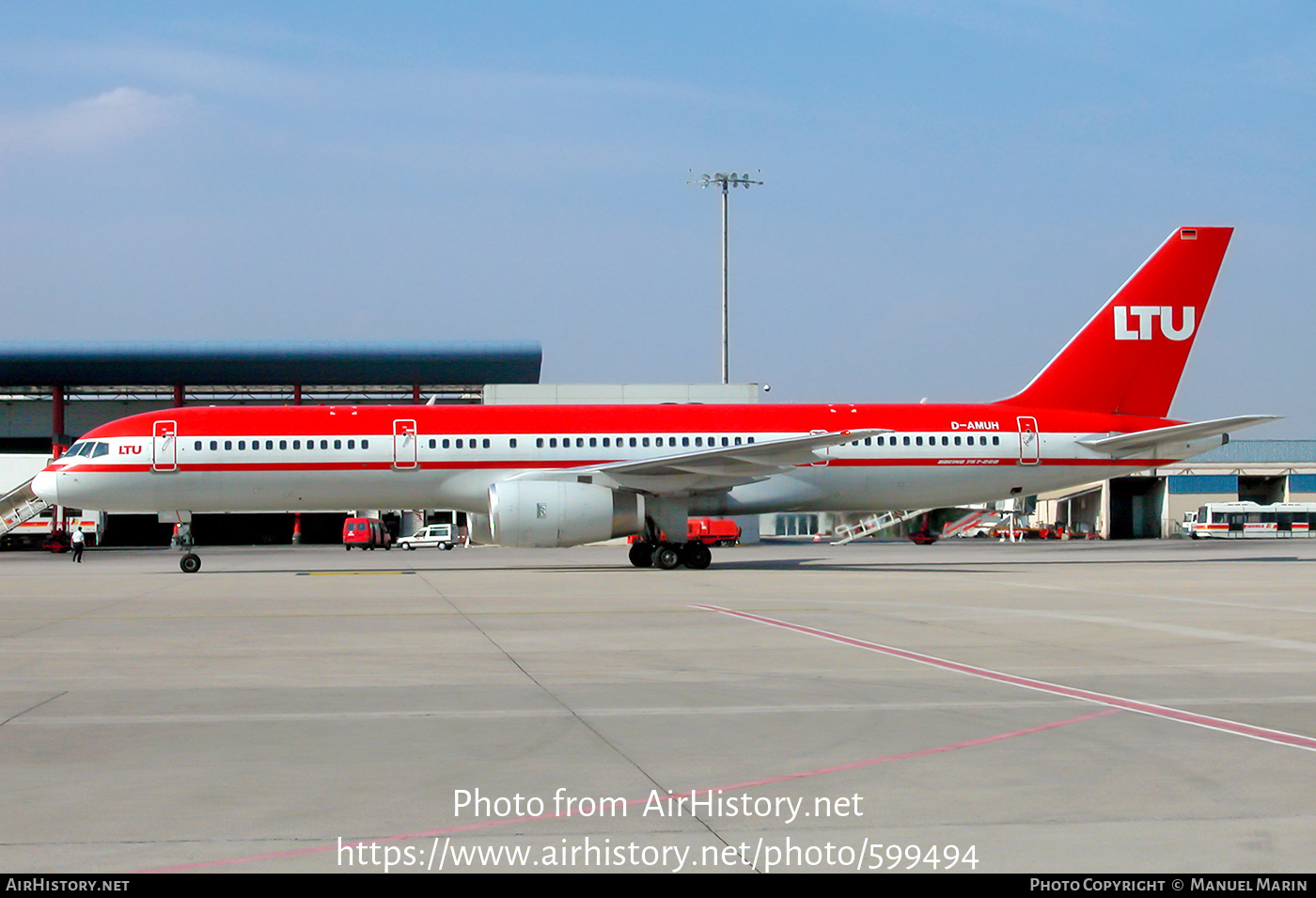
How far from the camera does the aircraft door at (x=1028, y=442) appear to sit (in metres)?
31.4

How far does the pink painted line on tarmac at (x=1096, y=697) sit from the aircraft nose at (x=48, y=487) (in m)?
23.0

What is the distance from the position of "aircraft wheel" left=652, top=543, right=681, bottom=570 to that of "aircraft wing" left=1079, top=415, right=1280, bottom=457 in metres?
11.3

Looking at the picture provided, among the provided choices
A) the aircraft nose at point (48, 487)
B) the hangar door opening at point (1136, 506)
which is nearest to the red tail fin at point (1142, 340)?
the aircraft nose at point (48, 487)

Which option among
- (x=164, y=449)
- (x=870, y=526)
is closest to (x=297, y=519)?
(x=870, y=526)

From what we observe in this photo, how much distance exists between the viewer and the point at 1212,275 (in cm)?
3316

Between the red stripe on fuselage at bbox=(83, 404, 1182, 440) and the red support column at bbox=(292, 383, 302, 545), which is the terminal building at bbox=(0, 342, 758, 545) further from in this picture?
the red stripe on fuselage at bbox=(83, 404, 1182, 440)

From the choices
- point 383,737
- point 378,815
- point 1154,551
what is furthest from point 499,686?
point 1154,551

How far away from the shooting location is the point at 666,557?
29172 millimetres

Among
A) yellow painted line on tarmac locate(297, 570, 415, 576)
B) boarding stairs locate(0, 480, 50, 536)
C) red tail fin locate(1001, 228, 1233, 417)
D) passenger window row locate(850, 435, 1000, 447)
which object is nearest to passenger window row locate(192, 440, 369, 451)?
yellow painted line on tarmac locate(297, 570, 415, 576)

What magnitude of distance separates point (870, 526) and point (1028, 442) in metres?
28.6

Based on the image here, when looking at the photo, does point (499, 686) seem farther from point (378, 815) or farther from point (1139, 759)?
point (1139, 759)

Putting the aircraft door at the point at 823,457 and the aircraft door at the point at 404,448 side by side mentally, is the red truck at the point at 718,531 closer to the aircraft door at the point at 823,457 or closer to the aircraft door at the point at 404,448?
the aircraft door at the point at 823,457

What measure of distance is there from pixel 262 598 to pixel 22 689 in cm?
1030

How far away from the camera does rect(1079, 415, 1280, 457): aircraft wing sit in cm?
3056
